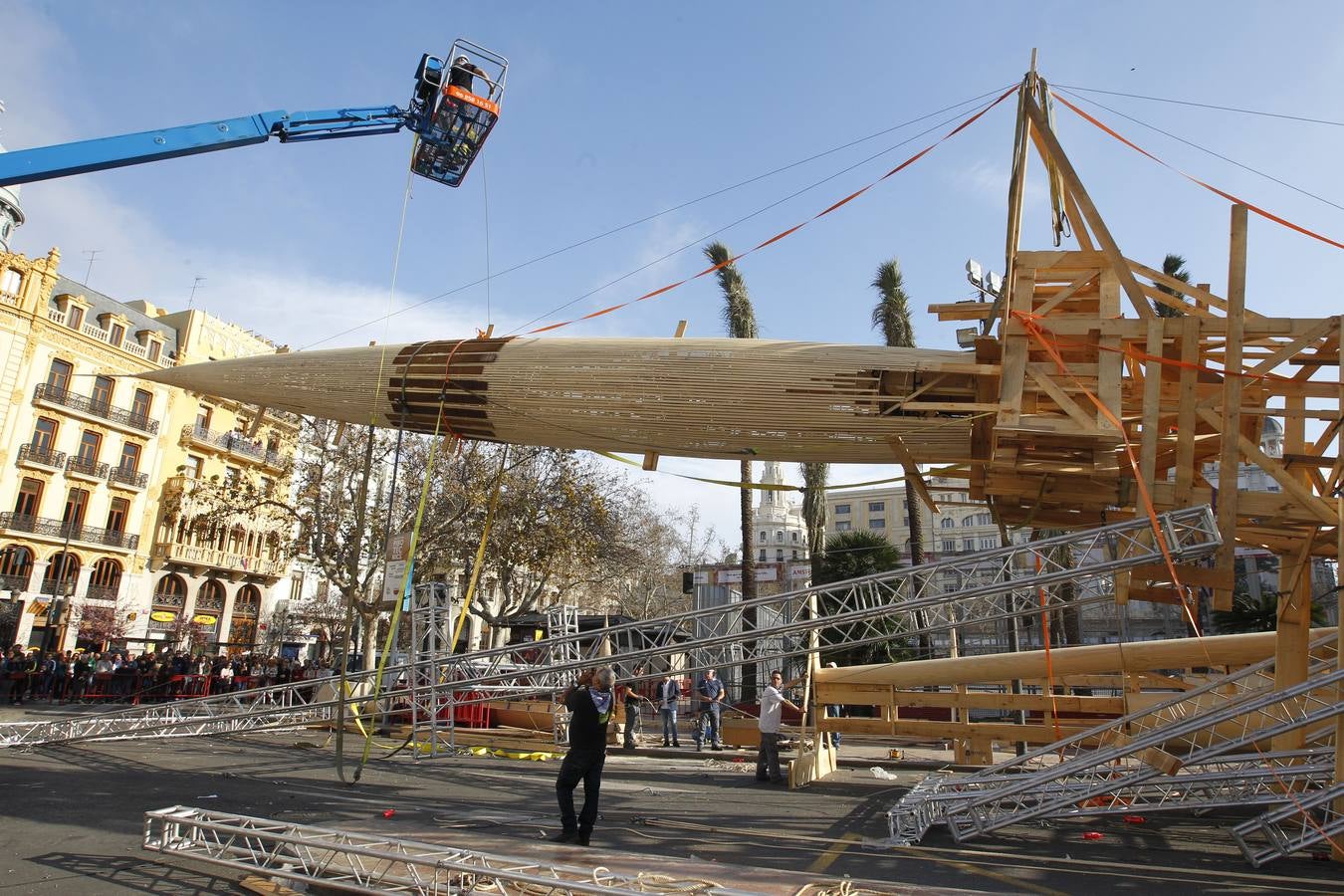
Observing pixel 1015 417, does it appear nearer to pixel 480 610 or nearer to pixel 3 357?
pixel 480 610

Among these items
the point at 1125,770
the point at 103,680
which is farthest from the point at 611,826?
the point at 103,680

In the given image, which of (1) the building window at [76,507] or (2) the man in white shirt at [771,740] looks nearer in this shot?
(2) the man in white shirt at [771,740]

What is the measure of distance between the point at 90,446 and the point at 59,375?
9.92 feet

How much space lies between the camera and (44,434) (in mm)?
31828

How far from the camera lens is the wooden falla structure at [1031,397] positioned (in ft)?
22.5

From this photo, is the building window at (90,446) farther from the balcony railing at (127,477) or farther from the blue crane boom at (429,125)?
the blue crane boom at (429,125)

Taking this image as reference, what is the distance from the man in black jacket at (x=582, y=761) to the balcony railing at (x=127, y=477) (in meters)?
34.2

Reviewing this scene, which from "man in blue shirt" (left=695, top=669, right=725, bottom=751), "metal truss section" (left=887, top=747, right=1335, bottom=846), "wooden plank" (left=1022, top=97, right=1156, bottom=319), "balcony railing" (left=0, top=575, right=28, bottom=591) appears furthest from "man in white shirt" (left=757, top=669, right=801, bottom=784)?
"balcony railing" (left=0, top=575, right=28, bottom=591)

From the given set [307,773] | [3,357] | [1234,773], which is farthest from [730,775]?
[3,357]

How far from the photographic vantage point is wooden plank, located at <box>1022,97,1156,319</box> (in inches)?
273

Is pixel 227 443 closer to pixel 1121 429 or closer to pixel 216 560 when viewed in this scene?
pixel 216 560

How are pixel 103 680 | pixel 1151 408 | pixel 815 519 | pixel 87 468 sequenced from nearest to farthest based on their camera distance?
pixel 1151 408 < pixel 815 519 < pixel 103 680 < pixel 87 468

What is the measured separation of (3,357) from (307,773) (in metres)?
28.6

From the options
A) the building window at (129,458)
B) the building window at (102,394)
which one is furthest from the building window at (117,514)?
the building window at (102,394)
